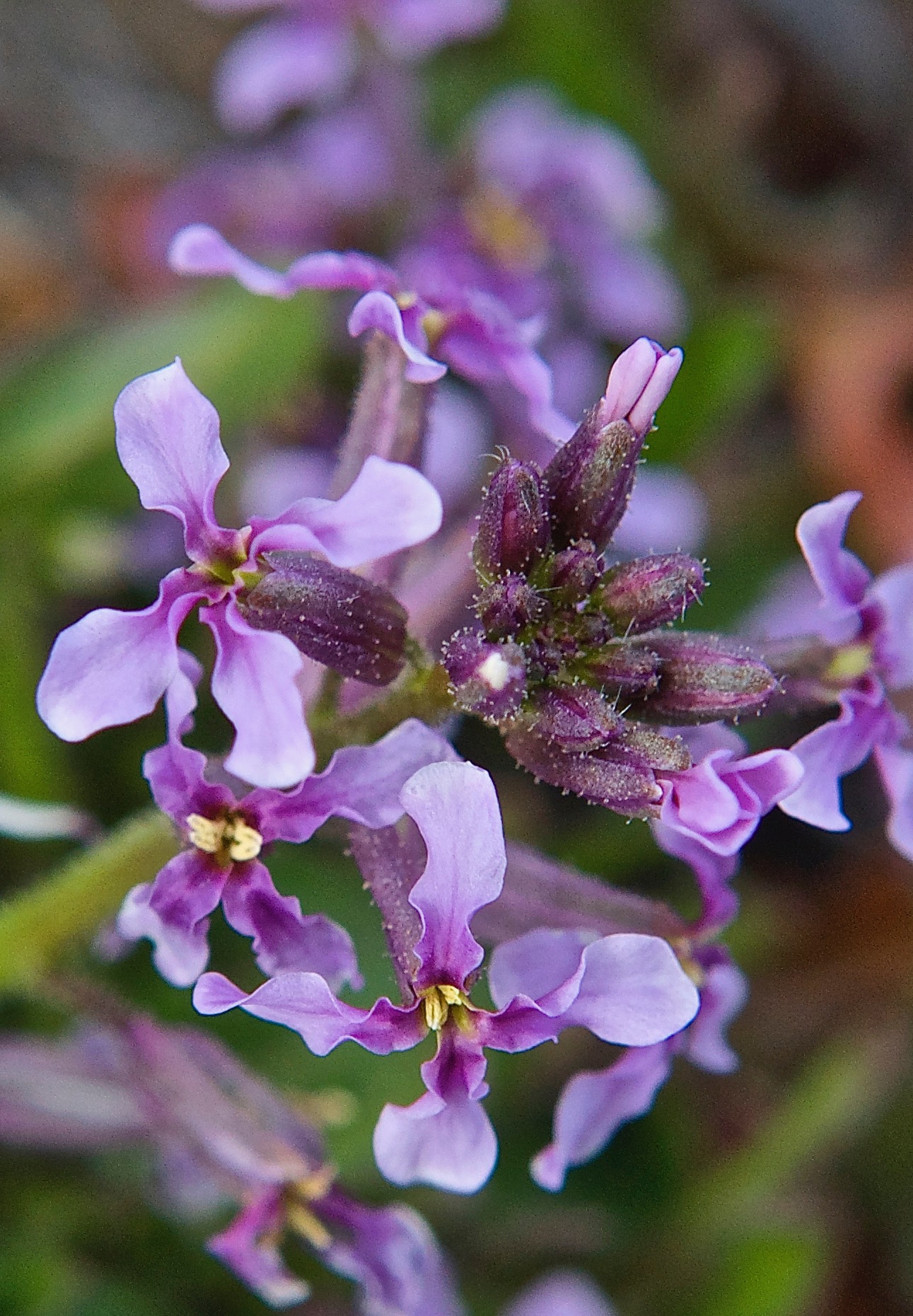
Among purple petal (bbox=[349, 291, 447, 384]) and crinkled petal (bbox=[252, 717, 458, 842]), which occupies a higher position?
purple petal (bbox=[349, 291, 447, 384])

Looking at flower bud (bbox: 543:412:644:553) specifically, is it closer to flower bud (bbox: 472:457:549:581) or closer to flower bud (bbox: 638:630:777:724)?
flower bud (bbox: 472:457:549:581)

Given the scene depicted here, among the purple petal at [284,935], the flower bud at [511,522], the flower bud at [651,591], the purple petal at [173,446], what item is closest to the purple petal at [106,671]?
the purple petal at [173,446]

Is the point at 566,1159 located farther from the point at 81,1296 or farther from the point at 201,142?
the point at 201,142


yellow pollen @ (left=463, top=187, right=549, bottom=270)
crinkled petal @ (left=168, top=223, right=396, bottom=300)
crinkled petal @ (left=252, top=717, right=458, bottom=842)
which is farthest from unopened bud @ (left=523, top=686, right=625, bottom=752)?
yellow pollen @ (left=463, top=187, right=549, bottom=270)

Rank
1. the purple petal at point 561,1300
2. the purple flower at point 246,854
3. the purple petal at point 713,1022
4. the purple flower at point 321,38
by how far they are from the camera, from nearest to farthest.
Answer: the purple flower at point 246,854
the purple petal at point 713,1022
the purple petal at point 561,1300
the purple flower at point 321,38

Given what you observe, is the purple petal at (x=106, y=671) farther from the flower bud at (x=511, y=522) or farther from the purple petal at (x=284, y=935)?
the flower bud at (x=511, y=522)

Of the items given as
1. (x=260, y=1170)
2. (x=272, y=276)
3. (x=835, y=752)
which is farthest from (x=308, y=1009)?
(x=272, y=276)

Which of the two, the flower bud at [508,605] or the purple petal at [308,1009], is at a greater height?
the flower bud at [508,605]

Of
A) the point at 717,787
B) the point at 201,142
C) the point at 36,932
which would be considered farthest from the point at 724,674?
the point at 201,142
